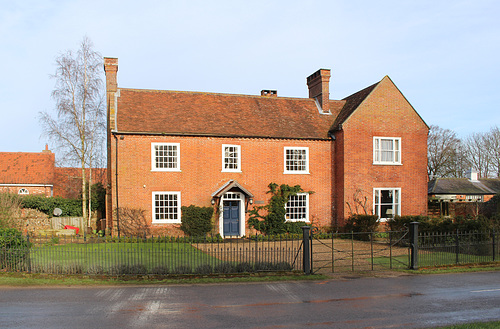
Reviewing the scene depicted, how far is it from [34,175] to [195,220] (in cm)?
2538

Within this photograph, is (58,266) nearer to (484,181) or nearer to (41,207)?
(41,207)

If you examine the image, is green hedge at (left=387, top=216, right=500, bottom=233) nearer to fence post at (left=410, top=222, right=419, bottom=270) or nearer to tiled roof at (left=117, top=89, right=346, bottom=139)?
fence post at (left=410, top=222, right=419, bottom=270)

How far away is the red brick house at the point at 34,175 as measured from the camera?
39406mm

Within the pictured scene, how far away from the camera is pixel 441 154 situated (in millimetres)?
51781

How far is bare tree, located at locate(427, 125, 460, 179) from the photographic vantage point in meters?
52.1

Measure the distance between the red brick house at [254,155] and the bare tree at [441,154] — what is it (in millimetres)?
→ 28882

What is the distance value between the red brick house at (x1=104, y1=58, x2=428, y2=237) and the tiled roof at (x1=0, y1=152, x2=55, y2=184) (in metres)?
19.3

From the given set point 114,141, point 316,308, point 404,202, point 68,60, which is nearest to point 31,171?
point 68,60

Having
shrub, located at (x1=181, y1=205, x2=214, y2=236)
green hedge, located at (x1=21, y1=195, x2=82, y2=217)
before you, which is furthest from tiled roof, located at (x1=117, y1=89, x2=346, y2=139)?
green hedge, located at (x1=21, y1=195, x2=82, y2=217)

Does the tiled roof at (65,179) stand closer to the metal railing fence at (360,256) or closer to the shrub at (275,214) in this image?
the shrub at (275,214)

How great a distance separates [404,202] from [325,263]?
12.0 metres

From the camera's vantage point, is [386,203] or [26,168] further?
[26,168]

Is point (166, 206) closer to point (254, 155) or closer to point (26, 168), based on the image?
point (254, 155)

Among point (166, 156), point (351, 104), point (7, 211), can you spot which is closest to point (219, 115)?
point (166, 156)
